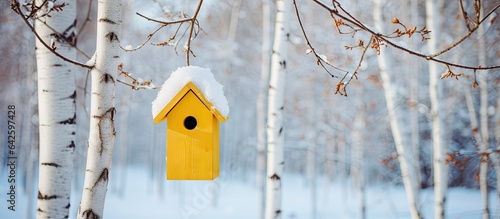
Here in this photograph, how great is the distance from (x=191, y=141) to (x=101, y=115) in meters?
0.57

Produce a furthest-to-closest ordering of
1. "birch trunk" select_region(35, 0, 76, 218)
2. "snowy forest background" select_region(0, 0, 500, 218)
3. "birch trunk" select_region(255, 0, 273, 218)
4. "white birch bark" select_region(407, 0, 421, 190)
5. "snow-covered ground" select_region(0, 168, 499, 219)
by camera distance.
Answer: "snow-covered ground" select_region(0, 168, 499, 219) → "snowy forest background" select_region(0, 0, 500, 218) → "birch trunk" select_region(255, 0, 273, 218) → "white birch bark" select_region(407, 0, 421, 190) → "birch trunk" select_region(35, 0, 76, 218)

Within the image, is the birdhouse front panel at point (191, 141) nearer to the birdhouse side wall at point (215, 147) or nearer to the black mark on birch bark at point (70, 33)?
the birdhouse side wall at point (215, 147)

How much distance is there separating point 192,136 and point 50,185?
98 cm

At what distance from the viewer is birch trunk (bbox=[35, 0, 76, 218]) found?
8.98 feet

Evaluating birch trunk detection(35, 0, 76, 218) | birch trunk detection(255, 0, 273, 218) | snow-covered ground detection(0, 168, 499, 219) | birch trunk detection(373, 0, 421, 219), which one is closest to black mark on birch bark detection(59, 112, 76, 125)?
birch trunk detection(35, 0, 76, 218)

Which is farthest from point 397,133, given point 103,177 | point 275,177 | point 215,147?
point 103,177

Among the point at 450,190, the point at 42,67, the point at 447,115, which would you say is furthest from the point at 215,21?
the point at 42,67

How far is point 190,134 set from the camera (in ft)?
8.38

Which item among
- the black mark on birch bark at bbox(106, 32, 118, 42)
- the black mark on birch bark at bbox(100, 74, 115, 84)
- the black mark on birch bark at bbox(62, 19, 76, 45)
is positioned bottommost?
the black mark on birch bark at bbox(100, 74, 115, 84)

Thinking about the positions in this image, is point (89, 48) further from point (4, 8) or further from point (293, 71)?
point (293, 71)

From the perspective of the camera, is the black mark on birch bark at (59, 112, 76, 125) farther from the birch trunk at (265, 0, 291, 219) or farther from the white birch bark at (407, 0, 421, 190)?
the white birch bark at (407, 0, 421, 190)

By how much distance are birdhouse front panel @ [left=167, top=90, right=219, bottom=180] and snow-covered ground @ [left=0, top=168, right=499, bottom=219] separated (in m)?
9.53

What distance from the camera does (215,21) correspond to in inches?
527

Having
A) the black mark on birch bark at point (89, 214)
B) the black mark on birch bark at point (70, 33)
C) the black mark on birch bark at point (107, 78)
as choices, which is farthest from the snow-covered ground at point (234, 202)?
the black mark on birch bark at point (107, 78)
